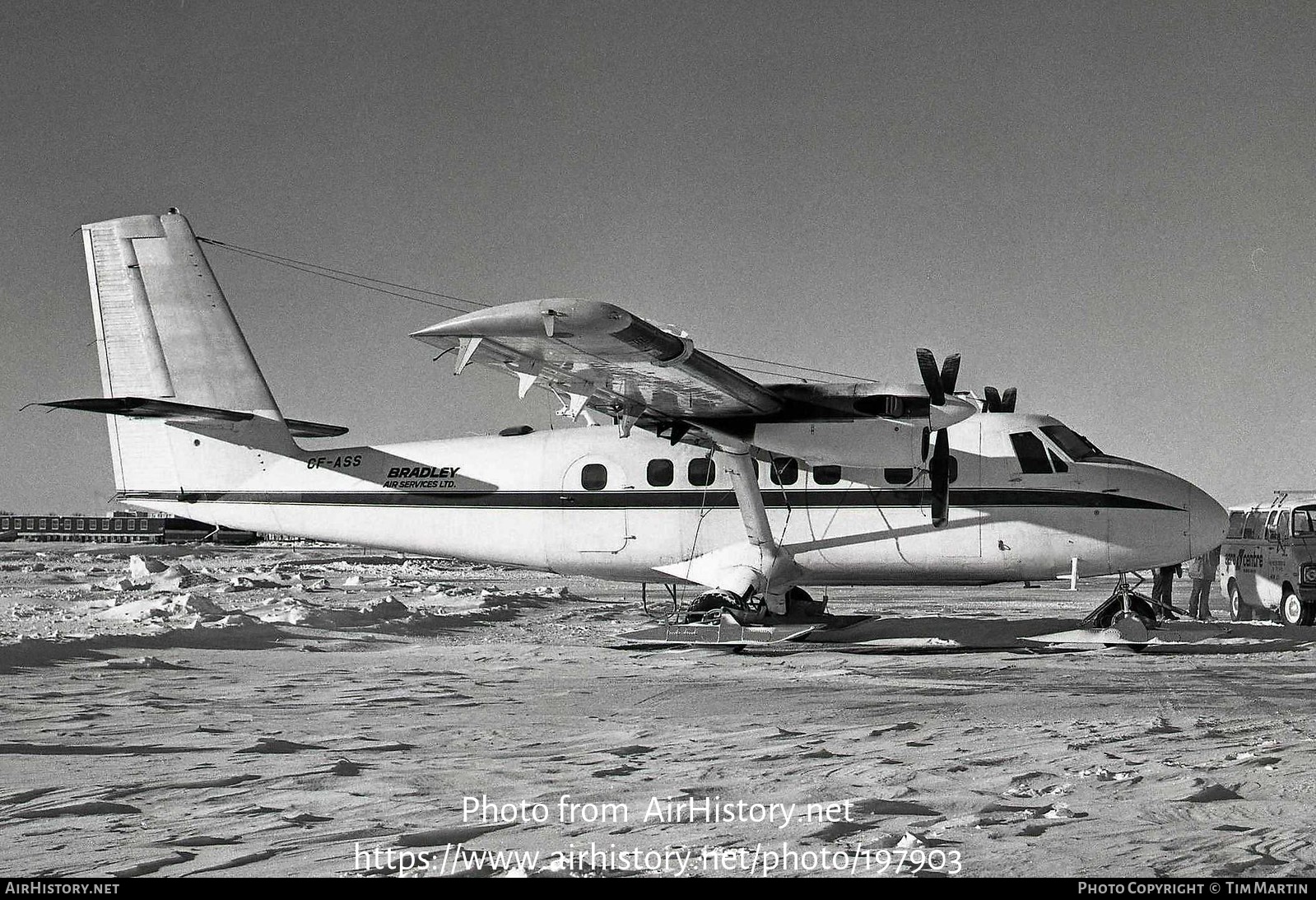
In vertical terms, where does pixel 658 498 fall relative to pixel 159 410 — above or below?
below

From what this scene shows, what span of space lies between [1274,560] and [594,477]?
34.5 feet

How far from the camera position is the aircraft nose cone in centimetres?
1270

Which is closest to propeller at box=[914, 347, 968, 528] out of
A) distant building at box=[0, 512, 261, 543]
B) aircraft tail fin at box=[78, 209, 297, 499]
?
aircraft tail fin at box=[78, 209, 297, 499]

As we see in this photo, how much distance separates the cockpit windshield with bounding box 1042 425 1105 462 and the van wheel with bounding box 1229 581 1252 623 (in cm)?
587

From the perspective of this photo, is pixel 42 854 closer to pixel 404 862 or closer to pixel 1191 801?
pixel 404 862

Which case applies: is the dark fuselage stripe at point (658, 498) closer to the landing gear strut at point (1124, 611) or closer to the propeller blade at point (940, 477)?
the propeller blade at point (940, 477)

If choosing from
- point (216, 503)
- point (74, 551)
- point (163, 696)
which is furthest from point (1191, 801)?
point (74, 551)

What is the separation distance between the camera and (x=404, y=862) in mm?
3920

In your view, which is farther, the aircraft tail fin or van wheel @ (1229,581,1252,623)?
van wheel @ (1229,581,1252,623)

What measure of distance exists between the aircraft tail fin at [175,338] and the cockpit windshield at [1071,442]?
35.7ft

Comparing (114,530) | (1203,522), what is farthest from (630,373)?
(114,530)

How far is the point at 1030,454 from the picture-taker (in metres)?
13.1

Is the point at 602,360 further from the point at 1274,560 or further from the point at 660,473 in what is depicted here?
the point at 1274,560

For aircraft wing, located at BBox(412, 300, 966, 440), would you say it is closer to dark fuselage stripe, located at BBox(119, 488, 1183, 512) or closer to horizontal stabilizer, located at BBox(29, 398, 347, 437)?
dark fuselage stripe, located at BBox(119, 488, 1183, 512)
